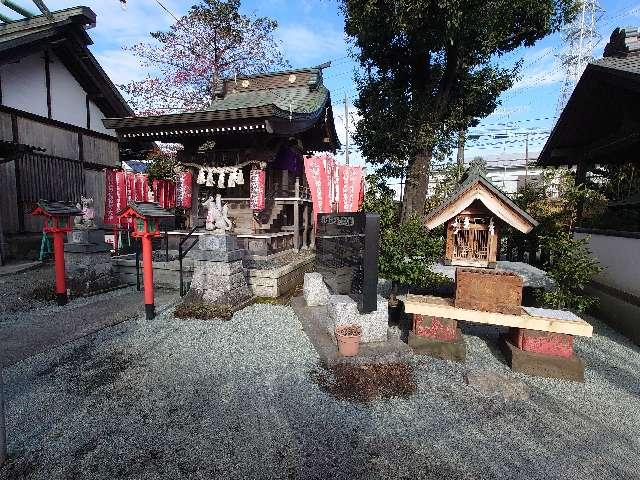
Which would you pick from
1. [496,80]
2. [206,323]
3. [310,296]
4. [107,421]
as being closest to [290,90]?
[496,80]

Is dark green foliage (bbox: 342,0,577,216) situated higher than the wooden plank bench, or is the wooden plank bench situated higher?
dark green foliage (bbox: 342,0,577,216)

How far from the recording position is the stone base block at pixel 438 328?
5.02m

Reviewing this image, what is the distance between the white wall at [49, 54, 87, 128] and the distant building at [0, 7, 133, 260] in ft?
0.12

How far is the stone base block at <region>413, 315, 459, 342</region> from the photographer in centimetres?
502

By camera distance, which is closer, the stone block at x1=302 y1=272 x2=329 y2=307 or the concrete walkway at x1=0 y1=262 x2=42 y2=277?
the stone block at x1=302 y1=272 x2=329 y2=307

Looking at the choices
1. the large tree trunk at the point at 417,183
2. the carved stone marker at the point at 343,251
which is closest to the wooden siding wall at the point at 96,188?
the carved stone marker at the point at 343,251

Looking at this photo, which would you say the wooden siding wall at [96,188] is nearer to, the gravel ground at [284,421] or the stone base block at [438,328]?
the gravel ground at [284,421]

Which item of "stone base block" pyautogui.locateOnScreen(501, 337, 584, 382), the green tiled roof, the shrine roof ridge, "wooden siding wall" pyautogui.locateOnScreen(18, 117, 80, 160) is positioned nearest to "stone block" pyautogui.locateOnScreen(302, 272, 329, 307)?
the shrine roof ridge

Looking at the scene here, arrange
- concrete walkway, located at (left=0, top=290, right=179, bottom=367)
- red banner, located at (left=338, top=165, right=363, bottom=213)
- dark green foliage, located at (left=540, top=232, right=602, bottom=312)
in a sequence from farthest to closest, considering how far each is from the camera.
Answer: red banner, located at (left=338, top=165, right=363, bottom=213) → dark green foliage, located at (left=540, top=232, right=602, bottom=312) → concrete walkway, located at (left=0, top=290, right=179, bottom=367)

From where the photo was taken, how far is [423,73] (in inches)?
475

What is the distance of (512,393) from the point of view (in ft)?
13.3

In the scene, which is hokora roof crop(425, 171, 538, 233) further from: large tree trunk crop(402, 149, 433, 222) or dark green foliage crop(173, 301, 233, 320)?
large tree trunk crop(402, 149, 433, 222)

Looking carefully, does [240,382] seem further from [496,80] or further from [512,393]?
[496,80]

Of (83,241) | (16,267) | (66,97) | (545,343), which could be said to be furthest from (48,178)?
(545,343)
